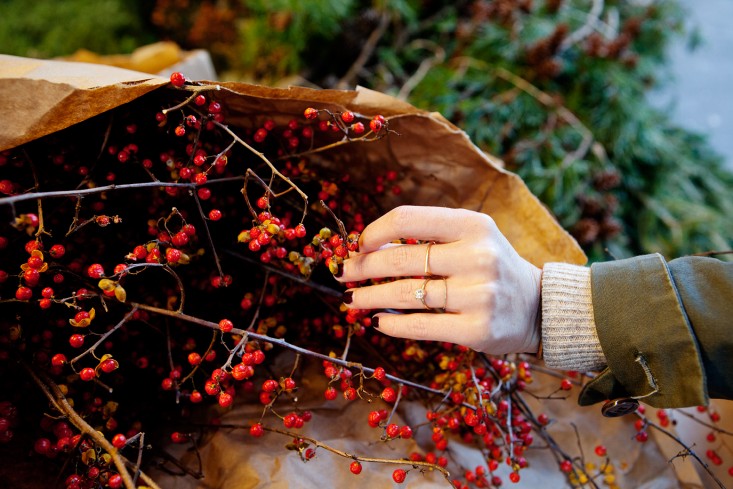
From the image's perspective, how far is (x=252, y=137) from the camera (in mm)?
766

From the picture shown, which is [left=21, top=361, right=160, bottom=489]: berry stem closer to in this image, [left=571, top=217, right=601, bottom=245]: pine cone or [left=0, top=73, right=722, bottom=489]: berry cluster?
[left=0, top=73, right=722, bottom=489]: berry cluster

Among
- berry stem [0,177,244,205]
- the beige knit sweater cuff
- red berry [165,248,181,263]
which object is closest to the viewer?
berry stem [0,177,244,205]

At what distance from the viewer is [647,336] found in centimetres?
62

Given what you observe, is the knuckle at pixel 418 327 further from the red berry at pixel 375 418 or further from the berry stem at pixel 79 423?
the berry stem at pixel 79 423

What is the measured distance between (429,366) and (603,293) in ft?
0.90

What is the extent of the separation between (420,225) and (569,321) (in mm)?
250

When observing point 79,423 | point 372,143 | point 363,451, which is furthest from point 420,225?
point 79,423

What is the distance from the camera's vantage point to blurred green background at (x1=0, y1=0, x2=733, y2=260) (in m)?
1.27

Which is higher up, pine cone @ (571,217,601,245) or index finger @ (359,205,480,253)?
index finger @ (359,205,480,253)

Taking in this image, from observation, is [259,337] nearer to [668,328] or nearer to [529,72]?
[668,328]

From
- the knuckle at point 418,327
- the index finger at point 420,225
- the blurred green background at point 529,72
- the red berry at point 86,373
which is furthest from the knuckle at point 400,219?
the blurred green background at point 529,72

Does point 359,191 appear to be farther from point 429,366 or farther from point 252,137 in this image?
point 429,366

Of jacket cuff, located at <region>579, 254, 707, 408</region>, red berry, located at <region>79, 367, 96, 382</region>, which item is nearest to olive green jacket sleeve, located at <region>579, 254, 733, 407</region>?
jacket cuff, located at <region>579, 254, 707, 408</region>

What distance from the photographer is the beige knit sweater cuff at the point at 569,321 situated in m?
0.69
